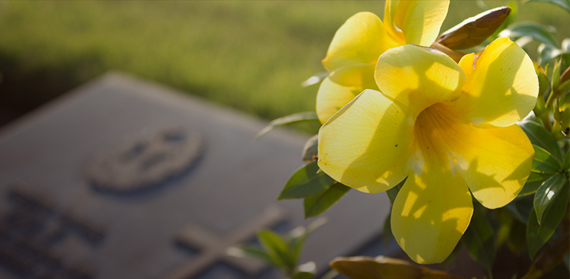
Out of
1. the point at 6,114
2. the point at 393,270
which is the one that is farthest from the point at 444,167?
the point at 6,114

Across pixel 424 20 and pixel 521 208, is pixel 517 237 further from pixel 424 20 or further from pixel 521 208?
pixel 424 20

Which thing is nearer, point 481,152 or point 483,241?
point 481,152

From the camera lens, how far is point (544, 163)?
15.4 inches

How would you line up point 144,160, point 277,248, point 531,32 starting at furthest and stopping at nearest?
point 144,160 < point 277,248 < point 531,32

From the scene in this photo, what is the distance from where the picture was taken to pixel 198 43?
380cm

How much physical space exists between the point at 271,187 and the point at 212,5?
3.25m

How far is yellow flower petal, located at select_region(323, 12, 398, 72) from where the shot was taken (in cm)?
39

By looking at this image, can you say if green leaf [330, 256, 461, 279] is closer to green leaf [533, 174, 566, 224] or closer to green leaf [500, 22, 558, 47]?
green leaf [533, 174, 566, 224]

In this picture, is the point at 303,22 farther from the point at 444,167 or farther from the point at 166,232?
the point at 444,167

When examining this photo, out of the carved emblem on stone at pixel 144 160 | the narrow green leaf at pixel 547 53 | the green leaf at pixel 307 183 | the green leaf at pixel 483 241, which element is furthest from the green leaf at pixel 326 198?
the carved emblem on stone at pixel 144 160

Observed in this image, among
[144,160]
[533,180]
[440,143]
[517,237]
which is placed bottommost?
[517,237]

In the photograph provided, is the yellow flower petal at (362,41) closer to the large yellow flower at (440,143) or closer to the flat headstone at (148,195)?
the large yellow flower at (440,143)

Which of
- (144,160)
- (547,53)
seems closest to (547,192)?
(547,53)

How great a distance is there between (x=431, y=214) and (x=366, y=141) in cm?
8
